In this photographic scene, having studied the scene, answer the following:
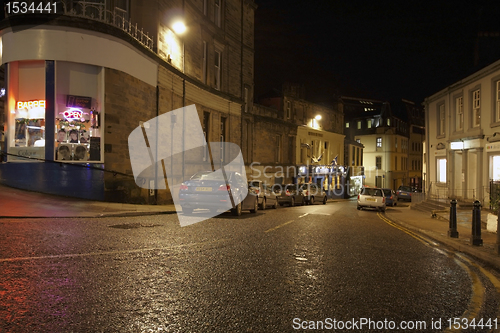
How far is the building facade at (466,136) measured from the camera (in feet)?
61.5

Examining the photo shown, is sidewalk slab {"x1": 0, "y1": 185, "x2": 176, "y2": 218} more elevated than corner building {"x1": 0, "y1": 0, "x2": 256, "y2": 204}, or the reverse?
corner building {"x1": 0, "y1": 0, "x2": 256, "y2": 204}

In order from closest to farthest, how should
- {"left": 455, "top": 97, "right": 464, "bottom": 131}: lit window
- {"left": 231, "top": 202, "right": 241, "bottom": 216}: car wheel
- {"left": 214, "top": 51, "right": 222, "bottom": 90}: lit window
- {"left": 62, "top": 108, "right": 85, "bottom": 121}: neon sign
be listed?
1. {"left": 231, "top": 202, "right": 241, "bottom": 216}: car wheel
2. {"left": 62, "top": 108, "right": 85, "bottom": 121}: neon sign
3. {"left": 455, "top": 97, "right": 464, "bottom": 131}: lit window
4. {"left": 214, "top": 51, "right": 222, "bottom": 90}: lit window

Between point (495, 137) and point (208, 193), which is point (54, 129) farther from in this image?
point (495, 137)

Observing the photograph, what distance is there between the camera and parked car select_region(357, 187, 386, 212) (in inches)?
932

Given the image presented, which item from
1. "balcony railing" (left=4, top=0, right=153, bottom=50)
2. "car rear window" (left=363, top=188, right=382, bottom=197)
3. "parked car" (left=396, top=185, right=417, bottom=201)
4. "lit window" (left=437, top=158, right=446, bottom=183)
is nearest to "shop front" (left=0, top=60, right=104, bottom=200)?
"balcony railing" (left=4, top=0, right=153, bottom=50)

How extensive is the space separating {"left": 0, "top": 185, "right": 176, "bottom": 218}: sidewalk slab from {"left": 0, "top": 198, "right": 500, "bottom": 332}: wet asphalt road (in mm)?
2109

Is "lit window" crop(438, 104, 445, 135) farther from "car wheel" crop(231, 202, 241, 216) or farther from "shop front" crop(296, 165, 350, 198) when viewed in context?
"shop front" crop(296, 165, 350, 198)

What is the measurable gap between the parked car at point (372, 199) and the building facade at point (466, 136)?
12.6 ft

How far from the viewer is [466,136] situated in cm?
2131

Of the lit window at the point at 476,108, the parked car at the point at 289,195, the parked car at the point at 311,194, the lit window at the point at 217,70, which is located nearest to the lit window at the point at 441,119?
the lit window at the point at 476,108

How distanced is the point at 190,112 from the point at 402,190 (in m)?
23.2

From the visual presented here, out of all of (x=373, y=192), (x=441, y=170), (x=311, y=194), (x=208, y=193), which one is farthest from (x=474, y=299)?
(x=311, y=194)

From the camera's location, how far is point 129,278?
218 inches

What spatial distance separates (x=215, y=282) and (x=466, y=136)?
20075mm
